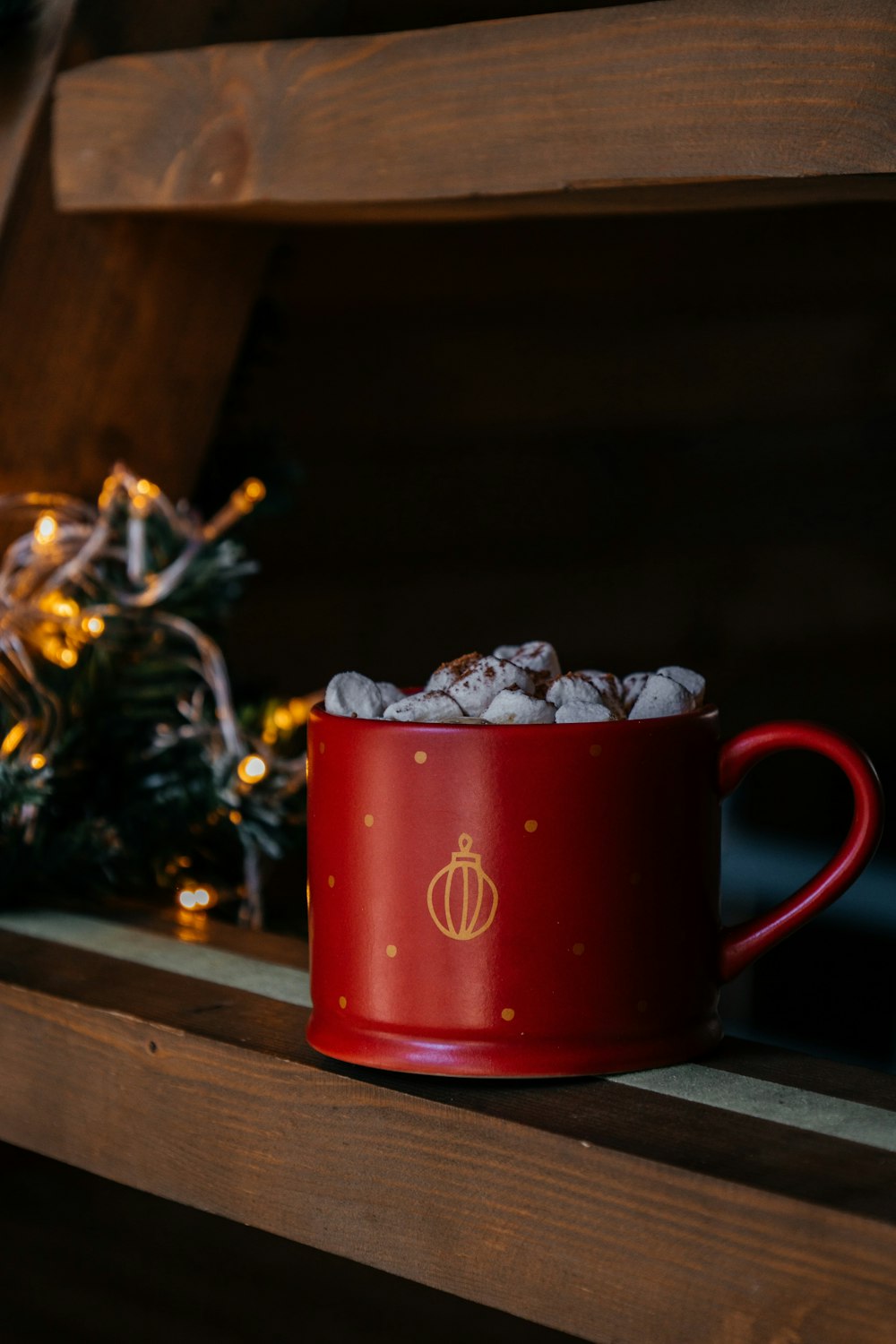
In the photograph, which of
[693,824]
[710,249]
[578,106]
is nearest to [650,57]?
[578,106]

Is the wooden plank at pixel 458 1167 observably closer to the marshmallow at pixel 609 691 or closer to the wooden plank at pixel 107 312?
the marshmallow at pixel 609 691

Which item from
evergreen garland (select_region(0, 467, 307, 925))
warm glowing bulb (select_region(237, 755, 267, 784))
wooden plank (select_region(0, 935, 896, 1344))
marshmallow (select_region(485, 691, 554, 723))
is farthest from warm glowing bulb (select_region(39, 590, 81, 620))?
marshmallow (select_region(485, 691, 554, 723))

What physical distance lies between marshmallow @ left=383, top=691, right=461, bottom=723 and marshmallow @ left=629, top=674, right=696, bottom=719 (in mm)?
69

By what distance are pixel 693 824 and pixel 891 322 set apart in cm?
149

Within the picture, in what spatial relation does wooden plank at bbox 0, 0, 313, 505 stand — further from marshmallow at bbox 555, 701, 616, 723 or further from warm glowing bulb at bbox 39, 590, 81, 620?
marshmallow at bbox 555, 701, 616, 723

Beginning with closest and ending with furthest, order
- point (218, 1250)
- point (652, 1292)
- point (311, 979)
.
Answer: point (652, 1292), point (311, 979), point (218, 1250)

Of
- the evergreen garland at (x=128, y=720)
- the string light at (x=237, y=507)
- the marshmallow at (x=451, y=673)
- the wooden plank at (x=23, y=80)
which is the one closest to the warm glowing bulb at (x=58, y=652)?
A: the evergreen garland at (x=128, y=720)

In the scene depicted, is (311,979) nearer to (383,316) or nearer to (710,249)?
(383,316)

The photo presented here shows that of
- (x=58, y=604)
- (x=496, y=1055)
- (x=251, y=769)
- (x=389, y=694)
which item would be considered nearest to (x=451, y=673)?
(x=389, y=694)

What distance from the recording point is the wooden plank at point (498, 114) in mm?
551

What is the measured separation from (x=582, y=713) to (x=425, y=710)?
0.06 meters

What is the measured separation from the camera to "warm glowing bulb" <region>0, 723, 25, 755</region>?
32.6 inches

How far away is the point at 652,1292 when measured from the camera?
475 millimetres

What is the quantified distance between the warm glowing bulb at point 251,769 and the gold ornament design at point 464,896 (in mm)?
307
